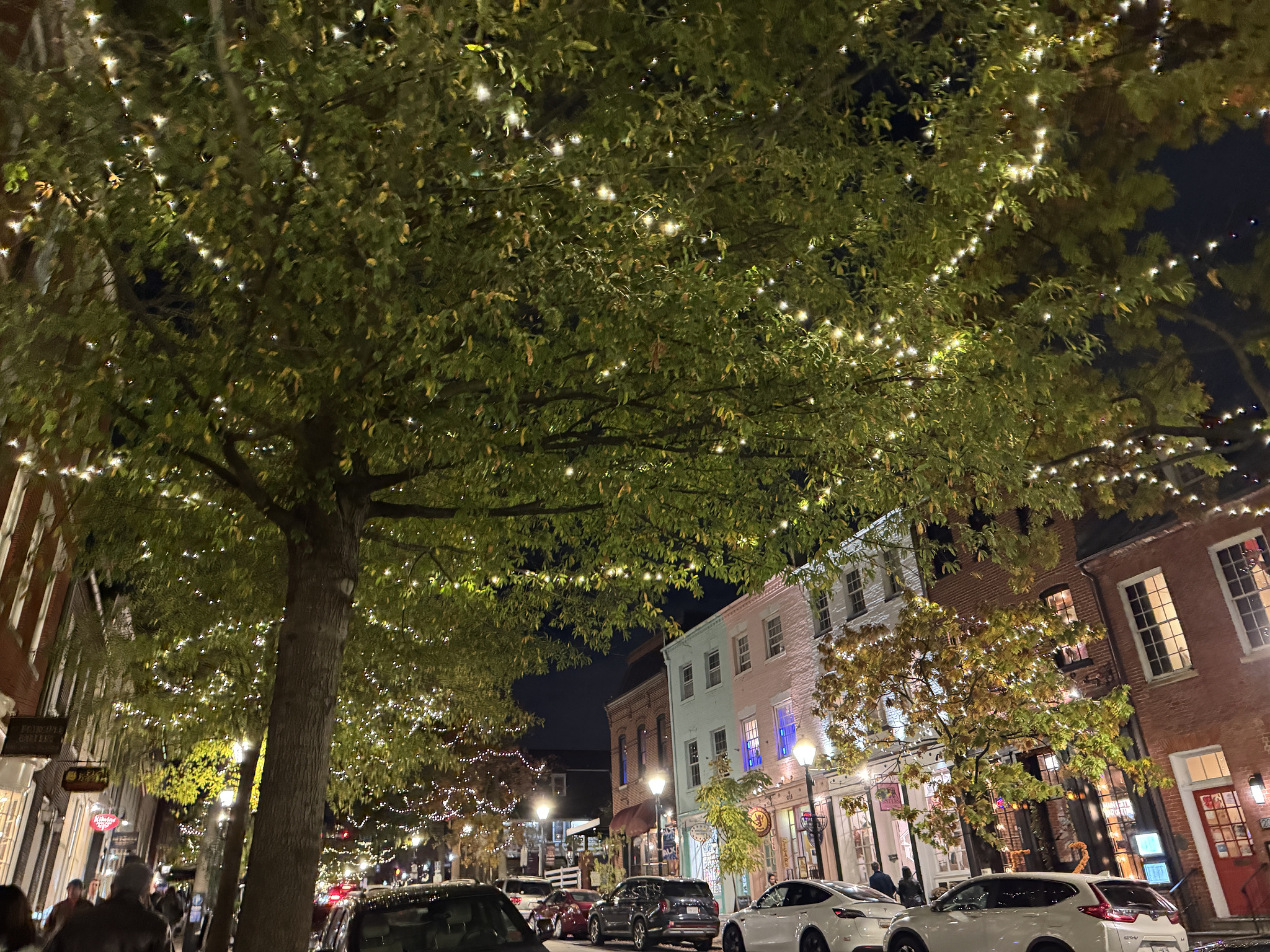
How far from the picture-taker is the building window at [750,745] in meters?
28.4

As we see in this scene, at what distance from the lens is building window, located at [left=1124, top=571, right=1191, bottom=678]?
17.1 metres

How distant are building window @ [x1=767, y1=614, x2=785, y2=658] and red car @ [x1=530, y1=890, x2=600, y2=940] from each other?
9254mm

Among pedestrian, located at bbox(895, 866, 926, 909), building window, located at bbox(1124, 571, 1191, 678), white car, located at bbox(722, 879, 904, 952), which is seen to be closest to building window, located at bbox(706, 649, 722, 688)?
pedestrian, located at bbox(895, 866, 926, 909)

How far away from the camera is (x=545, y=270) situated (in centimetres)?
663

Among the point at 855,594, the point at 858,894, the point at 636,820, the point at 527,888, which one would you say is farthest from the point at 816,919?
the point at 636,820

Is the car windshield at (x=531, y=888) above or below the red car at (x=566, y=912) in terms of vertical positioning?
above

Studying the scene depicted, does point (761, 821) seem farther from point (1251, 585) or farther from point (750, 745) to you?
point (1251, 585)

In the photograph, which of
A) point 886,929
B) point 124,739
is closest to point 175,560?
point 124,739

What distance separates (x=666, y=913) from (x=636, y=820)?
50.7 feet

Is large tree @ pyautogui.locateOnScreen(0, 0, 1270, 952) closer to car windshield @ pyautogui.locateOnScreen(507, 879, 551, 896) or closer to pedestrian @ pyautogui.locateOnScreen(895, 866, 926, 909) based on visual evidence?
pedestrian @ pyautogui.locateOnScreen(895, 866, 926, 909)

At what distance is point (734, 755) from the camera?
29.6m

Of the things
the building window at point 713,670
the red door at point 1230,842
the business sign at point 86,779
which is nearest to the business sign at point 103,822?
the business sign at point 86,779

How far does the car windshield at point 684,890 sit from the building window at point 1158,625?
420 inches

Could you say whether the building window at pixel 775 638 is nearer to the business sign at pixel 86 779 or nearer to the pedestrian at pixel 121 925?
the business sign at pixel 86 779
